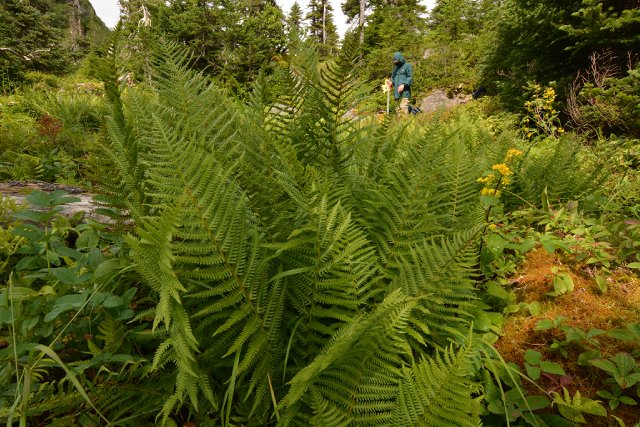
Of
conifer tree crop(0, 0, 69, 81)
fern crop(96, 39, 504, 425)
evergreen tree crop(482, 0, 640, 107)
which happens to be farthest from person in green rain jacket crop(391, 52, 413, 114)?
conifer tree crop(0, 0, 69, 81)

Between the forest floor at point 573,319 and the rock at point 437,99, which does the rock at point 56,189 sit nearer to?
the forest floor at point 573,319

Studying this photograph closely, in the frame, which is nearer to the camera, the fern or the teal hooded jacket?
the fern

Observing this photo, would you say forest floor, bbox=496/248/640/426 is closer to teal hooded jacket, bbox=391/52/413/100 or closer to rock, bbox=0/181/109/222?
rock, bbox=0/181/109/222

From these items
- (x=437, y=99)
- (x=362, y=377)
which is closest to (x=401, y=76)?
(x=437, y=99)

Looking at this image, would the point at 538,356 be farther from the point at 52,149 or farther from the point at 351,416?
the point at 52,149

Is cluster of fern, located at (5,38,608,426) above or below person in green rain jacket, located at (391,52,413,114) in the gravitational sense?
Answer: below

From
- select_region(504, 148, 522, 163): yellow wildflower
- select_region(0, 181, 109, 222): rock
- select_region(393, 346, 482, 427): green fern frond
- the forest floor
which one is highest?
select_region(504, 148, 522, 163): yellow wildflower

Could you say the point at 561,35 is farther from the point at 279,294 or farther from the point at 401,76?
the point at 279,294

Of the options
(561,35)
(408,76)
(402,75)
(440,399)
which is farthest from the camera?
(402,75)

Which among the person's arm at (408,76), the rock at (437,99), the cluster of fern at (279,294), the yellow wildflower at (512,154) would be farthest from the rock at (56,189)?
the rock at (437,99)

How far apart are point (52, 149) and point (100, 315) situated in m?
2.50

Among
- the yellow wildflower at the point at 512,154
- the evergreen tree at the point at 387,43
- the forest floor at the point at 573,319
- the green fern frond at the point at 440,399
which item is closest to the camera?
the green fern frond at the point at 440,399

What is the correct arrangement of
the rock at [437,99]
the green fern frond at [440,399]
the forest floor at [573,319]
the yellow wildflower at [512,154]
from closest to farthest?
the green fern frond at [440,399]
the forest floor at [573,319]
the yellow wildflower at [512,154]
the rock at [437,99]

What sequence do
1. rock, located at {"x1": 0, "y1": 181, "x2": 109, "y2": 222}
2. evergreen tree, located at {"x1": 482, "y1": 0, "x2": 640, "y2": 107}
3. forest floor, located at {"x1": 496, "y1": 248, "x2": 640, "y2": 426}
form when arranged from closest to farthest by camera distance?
1. forest floor, located at {"x1": 496, "y1": 248, "x2": 640, "y2": 426}
2. rock, located at {"x1": 0, "y1": 181, "x2": 109, "y2": 222}
3. evergreen tree, located at {"x1": 482, "y1": 0, "x2": 640, "y2": 107}
